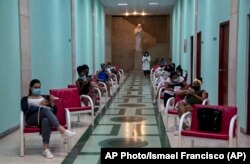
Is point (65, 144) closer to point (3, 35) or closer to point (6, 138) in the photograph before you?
point (6, 138)

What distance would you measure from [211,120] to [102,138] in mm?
2184

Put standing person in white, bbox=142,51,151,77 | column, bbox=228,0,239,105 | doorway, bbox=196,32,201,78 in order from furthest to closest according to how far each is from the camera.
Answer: standing person in white, bbox=142,51,151,77 → doorway, bbox=196,32,201,78 → column, bbox=228,0,239,105

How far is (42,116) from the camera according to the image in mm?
5121

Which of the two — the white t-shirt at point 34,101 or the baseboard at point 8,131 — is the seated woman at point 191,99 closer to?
the white t-shirt at point 34,101

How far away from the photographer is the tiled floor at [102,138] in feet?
16.8

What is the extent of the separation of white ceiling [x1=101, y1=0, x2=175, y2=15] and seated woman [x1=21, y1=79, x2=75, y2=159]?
50.0 feet

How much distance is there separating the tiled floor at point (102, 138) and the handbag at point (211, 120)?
0.33 meters

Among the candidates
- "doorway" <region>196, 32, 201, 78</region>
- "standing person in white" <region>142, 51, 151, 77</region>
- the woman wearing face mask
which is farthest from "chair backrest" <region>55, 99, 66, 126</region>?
"standing person in white" <region>142, 51, 151, 77</region>

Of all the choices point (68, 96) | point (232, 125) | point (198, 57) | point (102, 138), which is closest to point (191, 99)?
point (102, 138)

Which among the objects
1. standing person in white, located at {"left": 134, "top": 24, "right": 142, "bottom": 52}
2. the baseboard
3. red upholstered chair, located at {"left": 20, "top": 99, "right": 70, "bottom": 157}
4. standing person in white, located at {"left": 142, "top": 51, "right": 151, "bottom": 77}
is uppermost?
standing person in white, located at {"left": 134, "top": 24, "right": 142, "bottom": 52}

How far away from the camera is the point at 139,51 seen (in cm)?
2605

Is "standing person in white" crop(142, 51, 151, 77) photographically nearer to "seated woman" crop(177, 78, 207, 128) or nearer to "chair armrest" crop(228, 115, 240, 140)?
"seated woman" crop(177, 78, 207, 128)

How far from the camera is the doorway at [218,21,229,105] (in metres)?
7.90

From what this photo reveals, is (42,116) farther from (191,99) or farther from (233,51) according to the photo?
(233,51)
